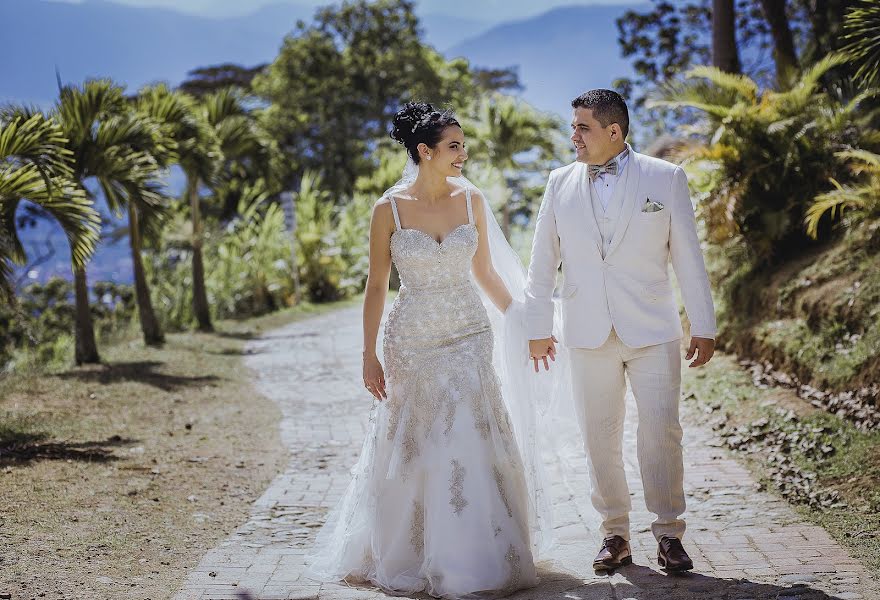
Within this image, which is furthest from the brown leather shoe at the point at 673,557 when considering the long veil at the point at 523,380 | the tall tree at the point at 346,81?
the tall tree at the point at 346,81

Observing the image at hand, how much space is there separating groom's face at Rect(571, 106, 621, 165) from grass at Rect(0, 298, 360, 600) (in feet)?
9.44

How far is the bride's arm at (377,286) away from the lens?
17.1 feet

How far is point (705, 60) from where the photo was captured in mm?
26156

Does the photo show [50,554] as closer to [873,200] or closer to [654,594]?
[654,594]

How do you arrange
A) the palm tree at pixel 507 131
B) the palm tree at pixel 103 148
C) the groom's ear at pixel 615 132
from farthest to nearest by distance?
the palm tree at pixel 507 131
the palm tree at pixel 103 148
the groom's ear at pixel 615 132

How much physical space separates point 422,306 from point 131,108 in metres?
10.8

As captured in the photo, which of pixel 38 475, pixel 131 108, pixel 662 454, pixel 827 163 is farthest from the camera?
pixel 131 108

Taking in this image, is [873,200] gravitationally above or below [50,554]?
above

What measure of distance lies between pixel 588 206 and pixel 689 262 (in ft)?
1.75

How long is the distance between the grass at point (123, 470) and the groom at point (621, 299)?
2244 millimetres

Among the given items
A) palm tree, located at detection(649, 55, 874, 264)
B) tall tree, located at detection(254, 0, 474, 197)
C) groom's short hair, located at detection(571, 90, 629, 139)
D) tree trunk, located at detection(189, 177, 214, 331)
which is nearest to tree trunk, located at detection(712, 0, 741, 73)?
palm tree, located at detection(649, 55, 874, 264)

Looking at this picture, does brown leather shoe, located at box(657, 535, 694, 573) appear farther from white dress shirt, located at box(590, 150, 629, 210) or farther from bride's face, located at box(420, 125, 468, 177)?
bride's face, located at box(420, 125, 468, 177)

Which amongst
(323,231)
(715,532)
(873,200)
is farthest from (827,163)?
(323,231)

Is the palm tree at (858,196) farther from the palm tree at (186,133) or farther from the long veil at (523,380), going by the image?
the palm tree at (186,133)
